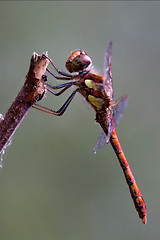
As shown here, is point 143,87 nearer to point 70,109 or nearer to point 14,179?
point 70,109

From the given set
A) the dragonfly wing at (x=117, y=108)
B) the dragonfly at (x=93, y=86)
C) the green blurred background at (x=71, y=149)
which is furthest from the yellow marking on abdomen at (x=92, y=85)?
the green blurred background at (x=71, y=149)

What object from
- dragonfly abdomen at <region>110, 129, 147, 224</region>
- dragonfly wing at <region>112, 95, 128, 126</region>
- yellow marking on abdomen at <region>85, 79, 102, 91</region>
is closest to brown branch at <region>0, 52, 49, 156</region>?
yellow marking on abdomen at <region>85, 79, 102, 91</region>

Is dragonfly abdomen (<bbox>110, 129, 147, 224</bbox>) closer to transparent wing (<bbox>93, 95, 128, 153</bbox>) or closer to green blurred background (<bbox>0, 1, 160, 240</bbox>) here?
transparent wing (<bbox>93, 95, 128, 153</bbox>)

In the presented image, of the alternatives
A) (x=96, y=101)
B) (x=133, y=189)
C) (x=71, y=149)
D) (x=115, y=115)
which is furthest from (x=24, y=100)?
(x=71, y=149)

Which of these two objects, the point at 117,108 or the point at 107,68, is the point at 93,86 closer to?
the point at 107,68

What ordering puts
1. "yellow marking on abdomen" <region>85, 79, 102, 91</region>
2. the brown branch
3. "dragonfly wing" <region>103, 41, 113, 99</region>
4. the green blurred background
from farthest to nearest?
the green blurred background → "yellow marking on abdomen" <region>85, 79, 102, 91</region> → "dragonfly wing" <region>103, 41, 113, 99</region> → the brown branch

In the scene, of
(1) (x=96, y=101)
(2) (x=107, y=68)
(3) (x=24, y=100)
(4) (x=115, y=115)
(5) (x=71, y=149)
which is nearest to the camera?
(3) (x=24, y=100)

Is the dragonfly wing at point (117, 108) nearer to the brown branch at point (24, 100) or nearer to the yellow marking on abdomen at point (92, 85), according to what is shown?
the yellow marking on abdomen at point (92, 85)

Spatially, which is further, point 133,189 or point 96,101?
point 133,189
